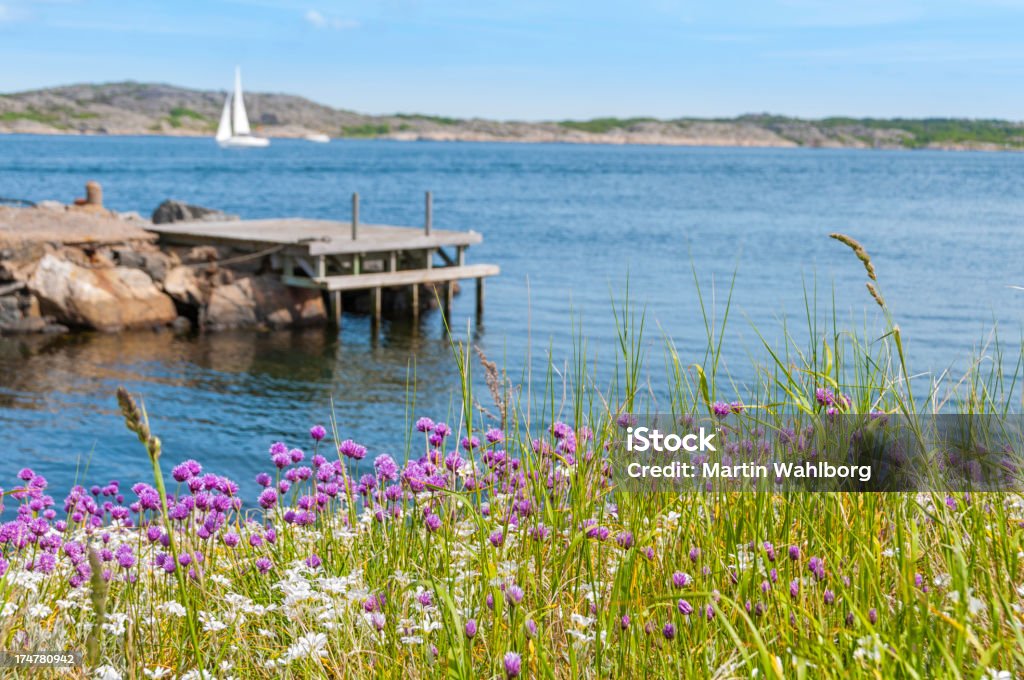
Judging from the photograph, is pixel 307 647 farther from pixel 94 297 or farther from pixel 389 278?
pixel 389 278

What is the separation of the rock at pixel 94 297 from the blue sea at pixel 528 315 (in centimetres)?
55

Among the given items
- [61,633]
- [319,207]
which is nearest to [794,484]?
[61,633]

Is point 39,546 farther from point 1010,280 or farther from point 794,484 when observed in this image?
point 1010,280

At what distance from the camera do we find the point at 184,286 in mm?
18875

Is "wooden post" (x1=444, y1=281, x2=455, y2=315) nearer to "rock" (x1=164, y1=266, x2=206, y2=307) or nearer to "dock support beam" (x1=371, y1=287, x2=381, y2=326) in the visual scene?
"dock support beam" (x1=371, y1=287, x2=381, y2=326)

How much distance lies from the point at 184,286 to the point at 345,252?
10.2 ft

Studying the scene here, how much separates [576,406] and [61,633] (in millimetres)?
1737

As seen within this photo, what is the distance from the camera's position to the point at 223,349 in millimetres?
17125

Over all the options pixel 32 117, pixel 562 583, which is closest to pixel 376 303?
pixel 562 583

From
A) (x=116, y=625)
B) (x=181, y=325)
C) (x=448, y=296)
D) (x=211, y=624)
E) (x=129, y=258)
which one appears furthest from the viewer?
(x=448, y=296)

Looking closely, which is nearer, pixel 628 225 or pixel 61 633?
pixel 61 633

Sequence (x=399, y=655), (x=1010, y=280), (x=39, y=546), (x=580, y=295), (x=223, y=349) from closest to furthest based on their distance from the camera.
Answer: (x=399, y=655)
(x=39, y=546)
(x=223, y=349)
(x=580, y=295)
(x=1010, y=280)

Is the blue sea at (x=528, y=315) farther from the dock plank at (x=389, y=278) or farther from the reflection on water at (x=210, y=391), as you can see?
the dock plank at (x=389, y=278)

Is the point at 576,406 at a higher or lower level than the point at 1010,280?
higher
